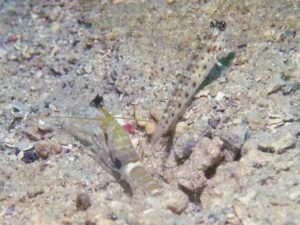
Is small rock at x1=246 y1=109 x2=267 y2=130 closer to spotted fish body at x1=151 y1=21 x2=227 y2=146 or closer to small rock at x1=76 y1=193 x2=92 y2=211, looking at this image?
spotted fish body at x1=151 y1=21 x2=227 y2=146

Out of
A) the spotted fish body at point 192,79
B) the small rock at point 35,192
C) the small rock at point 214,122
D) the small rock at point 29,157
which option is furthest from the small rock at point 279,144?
the small rock at point 29,157

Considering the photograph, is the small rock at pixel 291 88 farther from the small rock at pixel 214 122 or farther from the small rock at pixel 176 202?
the small rock at pixel 176 202

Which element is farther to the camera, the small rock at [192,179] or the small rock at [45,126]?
the small rock at [45,126]

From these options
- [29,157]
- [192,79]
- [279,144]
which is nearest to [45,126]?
[29,157]

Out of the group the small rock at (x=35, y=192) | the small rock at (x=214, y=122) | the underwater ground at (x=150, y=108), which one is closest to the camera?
the underwater ground at (x=150, y=108)

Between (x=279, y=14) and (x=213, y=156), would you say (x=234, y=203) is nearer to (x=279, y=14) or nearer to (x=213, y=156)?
(x=213, y=156)
